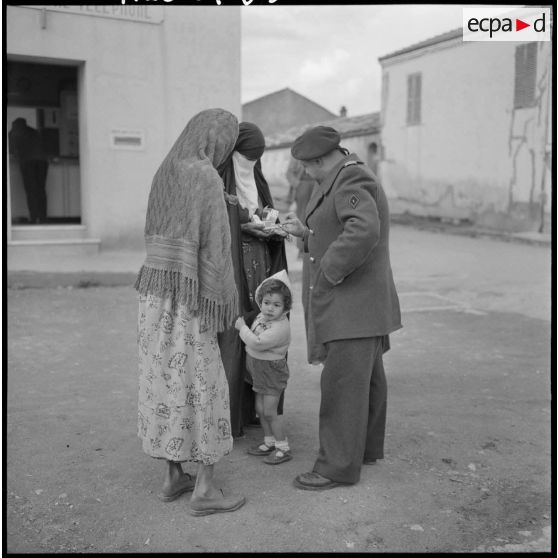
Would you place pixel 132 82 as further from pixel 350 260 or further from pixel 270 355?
pixel 350 260

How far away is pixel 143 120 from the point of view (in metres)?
10.2

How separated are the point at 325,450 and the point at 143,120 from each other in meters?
7.61

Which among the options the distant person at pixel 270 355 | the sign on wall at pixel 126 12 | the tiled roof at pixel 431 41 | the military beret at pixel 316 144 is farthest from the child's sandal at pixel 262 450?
the tiled roof at pixel 431 41

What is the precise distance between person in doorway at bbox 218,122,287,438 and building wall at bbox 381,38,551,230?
43.9 ft

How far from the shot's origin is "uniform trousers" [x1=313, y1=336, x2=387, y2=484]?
3.44m

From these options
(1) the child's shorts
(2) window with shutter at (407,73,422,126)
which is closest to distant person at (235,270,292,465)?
(1) the child's shorts

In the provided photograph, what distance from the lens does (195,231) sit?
3.04 metres

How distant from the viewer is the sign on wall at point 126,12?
31.6 ft

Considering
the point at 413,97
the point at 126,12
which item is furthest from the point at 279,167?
the point at 126,12

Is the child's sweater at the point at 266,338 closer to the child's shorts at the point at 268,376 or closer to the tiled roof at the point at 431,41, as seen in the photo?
the child's shorts at the point at 268,376

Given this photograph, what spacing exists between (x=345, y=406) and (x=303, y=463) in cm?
56

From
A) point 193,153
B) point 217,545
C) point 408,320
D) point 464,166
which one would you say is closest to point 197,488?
point 217,545

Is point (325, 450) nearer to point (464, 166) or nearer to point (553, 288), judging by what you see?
point (553, 288)

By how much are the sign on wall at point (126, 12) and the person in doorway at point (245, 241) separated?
6587 mm
